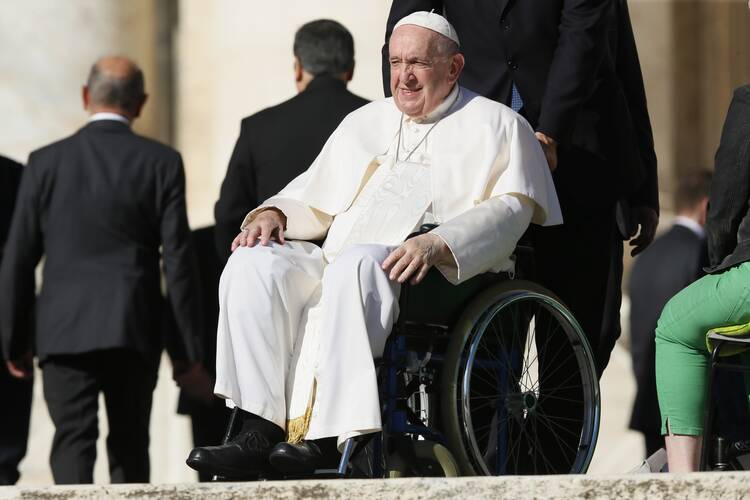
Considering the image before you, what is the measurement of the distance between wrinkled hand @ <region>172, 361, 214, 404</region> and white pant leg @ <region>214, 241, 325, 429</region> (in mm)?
2025

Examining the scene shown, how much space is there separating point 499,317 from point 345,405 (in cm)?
72

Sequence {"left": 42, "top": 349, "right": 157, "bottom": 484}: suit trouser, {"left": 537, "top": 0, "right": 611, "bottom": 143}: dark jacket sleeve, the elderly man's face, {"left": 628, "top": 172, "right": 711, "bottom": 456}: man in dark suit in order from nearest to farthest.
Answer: the elderly man's face < {"left": 537, "top": 0, "right": 611, "bottom": 143}: dark jacket sleeve < {"left": 42, "top": 349, "right": 157, "bottom": 484}: suit trouser < {"left": 628, "top": 172, "right": 711, "bottom": 456}: man in dark suit

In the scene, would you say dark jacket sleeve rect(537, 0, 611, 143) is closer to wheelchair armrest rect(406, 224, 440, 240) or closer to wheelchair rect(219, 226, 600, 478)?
wheelchair rect(219, 226, 600, 478)

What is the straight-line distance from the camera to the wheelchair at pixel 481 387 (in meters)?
5.88

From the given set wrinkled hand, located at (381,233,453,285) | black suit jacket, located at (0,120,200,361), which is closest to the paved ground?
black suit jacket, located at (0,120,200,361)

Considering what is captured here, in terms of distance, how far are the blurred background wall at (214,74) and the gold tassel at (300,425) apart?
15.4 ft

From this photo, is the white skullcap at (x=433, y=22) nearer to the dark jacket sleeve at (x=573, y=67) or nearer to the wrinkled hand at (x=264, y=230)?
the dark jacket sleeve at (x=573, y=67)

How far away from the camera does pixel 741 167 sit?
593 centimetres

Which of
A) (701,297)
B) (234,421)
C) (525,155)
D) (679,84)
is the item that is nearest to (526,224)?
(525,155)

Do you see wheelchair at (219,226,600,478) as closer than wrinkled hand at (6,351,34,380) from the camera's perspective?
Yes

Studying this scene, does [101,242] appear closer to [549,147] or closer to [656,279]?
[549,147]

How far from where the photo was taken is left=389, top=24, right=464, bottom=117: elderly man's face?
636 cm

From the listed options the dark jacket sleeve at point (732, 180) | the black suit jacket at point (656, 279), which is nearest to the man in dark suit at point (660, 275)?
the black suit jacket at point (656, 279)

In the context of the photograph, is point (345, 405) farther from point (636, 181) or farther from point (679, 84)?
point (679, 84)
